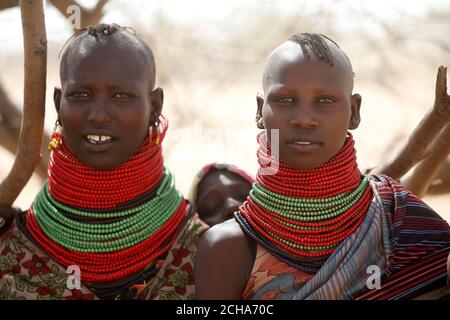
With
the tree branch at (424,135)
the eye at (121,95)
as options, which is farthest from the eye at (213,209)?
the eye at (121,95)

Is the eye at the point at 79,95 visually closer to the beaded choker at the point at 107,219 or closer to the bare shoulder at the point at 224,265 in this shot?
the beaded choker at the point at 107,219

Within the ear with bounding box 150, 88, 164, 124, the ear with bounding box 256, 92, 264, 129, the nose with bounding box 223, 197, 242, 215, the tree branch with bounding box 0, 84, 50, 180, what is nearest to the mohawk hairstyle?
the ear with bounding box 256, 92, 264, 129

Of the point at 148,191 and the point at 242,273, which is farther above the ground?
the point at 148,191

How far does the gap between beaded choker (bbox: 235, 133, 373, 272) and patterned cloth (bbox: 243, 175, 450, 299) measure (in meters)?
0.05

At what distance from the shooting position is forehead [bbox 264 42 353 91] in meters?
2.73

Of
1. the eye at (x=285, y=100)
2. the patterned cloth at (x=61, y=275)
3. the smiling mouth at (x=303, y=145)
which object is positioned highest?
the eye at (x=285, y=100)

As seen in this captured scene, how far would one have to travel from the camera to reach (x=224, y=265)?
2732 mm

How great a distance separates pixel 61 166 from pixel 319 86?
3.60 ft

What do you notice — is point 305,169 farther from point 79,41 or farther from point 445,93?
point 79,41

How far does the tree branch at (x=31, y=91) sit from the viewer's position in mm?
3135

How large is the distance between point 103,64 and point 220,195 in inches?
37.4

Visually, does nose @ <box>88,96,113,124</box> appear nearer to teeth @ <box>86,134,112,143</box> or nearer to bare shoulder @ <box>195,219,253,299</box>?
teeth @ <box>86,134,112,143</box>
